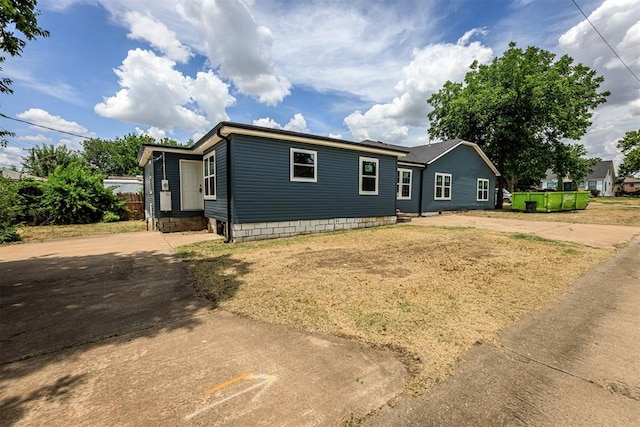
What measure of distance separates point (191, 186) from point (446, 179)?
49.2 feet

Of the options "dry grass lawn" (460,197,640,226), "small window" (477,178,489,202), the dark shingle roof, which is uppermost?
the dark shingle roof

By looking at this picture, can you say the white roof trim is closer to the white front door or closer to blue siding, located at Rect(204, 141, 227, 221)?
blue siding, located at Rect(204, 141, 227, 221)

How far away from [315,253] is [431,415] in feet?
16.3

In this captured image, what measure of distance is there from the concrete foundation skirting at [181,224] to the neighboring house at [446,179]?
10.5 m

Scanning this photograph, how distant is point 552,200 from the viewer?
1769 centimetres

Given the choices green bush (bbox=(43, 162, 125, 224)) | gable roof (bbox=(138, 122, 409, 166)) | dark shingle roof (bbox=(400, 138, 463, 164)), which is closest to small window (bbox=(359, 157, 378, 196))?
gable roof (bbox=(138, 122, 409, 166))

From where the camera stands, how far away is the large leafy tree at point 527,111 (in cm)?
1903

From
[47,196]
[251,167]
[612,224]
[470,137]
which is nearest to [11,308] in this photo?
[251,167]

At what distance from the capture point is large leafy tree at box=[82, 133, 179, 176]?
4394cm

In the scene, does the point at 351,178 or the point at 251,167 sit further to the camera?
the point at 351,178

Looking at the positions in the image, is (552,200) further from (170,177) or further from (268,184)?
(170,177)

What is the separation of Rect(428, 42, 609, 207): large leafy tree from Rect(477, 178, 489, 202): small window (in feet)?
7.86

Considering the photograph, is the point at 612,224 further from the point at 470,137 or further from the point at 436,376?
the point at 436,376

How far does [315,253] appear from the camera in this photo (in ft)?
22.0
